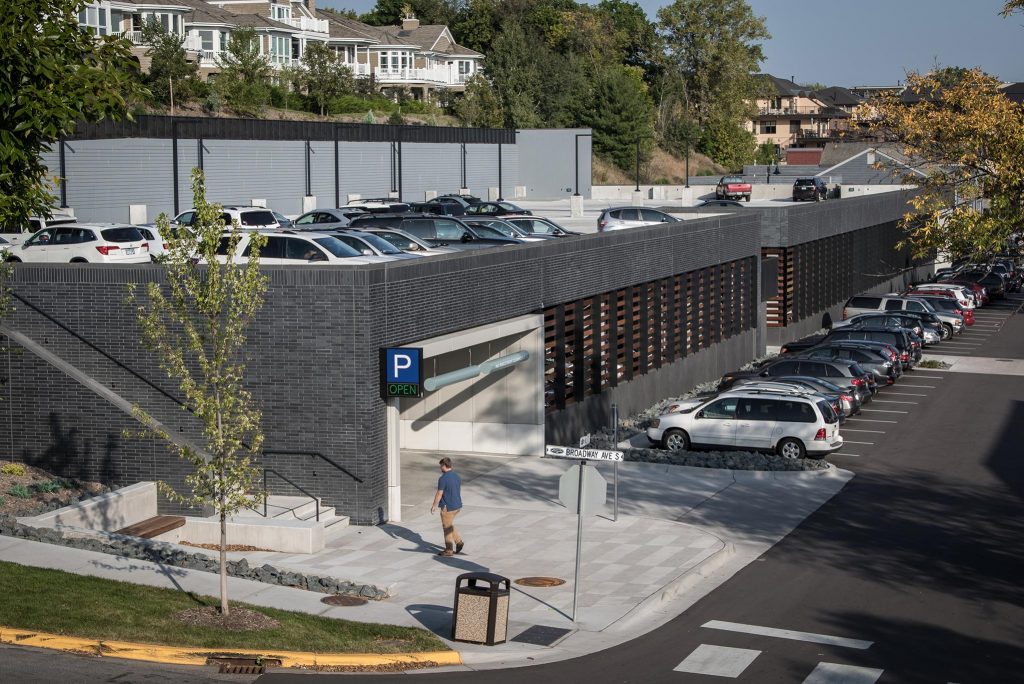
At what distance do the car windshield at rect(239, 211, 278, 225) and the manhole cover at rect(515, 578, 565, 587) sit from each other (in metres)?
24.4

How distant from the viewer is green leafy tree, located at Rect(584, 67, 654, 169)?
109375 millimetres

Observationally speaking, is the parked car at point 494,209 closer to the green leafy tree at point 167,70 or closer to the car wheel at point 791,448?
the car wheel at point 791,448

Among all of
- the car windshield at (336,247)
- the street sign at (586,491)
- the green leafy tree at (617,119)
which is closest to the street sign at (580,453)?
the street sign at (586,491)

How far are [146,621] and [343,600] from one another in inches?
118

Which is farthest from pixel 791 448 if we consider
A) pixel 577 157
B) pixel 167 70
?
pixel 167 70

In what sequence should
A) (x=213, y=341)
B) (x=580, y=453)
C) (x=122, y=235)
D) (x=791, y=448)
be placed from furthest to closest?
1. (x=122, y=235)
2. (x=791, y=448)
3. (x=580, y=453)
4. (x=213, y=341)

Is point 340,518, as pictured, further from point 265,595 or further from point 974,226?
point 974,226

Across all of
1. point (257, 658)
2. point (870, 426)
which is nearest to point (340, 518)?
point (257, 658)

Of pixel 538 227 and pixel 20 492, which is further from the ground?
pixel 538 227

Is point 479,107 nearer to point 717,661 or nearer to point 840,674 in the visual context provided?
point 717,661

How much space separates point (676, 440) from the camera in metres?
30.6

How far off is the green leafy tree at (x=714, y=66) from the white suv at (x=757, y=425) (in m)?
105

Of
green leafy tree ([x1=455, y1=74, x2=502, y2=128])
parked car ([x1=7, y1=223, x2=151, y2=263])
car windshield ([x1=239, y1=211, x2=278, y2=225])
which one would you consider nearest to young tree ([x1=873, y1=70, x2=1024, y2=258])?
parked car ([x1=7, y1=223, x2=151, y2=263])

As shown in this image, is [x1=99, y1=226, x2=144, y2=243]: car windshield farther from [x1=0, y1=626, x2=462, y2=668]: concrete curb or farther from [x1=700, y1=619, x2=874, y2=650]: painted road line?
[x1=700, y1=619, x2=874, y2=650]: painted road line
